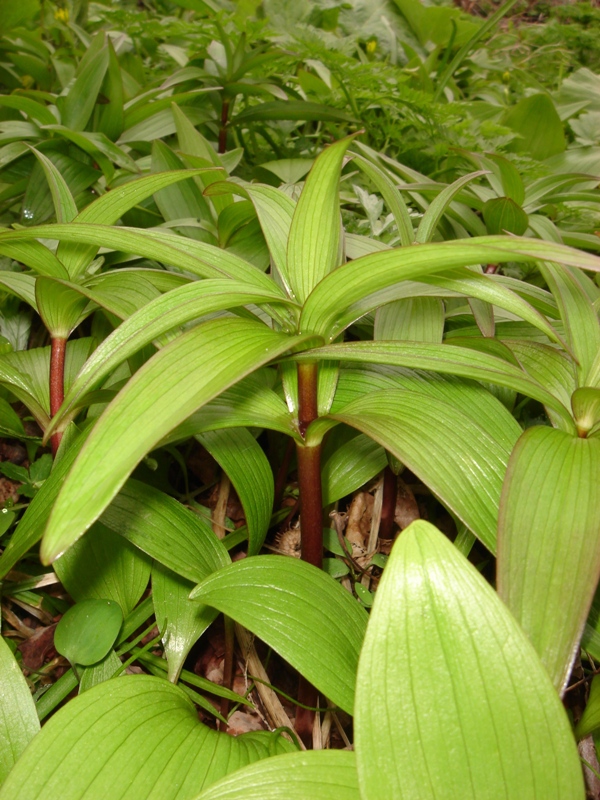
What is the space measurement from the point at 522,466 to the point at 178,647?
19.0 inches

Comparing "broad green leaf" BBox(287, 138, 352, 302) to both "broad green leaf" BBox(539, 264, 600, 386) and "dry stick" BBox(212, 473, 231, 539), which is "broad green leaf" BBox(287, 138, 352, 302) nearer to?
"broad green leaf" BBox(539, 264, 600, 386)

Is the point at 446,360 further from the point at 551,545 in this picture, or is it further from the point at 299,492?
the point at 299,492

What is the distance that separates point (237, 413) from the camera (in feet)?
2.20

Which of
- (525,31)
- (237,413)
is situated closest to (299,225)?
(237,413)

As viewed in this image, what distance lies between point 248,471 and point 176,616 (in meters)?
0.21

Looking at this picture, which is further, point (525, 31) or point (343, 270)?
point (525, 31)

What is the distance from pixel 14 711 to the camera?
0.62 metres

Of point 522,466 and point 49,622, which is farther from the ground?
point 522,466

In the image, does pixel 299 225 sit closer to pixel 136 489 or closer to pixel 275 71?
pixel 136 489

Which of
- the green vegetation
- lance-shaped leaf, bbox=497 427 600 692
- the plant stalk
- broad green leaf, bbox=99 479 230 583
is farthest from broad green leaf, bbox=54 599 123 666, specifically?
the plant stalk

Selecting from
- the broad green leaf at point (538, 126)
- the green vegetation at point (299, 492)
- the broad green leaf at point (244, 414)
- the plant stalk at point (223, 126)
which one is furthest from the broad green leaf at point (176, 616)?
the broad green leaf at point (538, 126)

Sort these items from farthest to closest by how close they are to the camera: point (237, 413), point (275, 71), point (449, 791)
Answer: point (275, 71) < point (237, 413) < point (449, 791)

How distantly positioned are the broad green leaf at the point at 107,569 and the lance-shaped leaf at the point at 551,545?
516 millimetres

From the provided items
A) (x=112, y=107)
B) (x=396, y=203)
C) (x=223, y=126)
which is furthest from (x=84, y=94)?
(x=396, y=203)
